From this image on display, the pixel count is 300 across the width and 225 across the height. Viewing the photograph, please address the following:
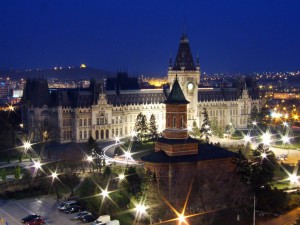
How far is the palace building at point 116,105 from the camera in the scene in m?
68.9

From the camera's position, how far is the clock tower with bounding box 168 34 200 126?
81.2 m

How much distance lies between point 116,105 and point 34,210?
38.2 metres

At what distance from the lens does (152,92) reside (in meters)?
80.9

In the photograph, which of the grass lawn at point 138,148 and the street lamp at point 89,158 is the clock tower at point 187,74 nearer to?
the grass lawn at point 138,148

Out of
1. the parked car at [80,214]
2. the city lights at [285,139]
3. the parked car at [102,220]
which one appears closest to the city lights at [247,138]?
the city lights at [285,139]

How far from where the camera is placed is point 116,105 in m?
74.9

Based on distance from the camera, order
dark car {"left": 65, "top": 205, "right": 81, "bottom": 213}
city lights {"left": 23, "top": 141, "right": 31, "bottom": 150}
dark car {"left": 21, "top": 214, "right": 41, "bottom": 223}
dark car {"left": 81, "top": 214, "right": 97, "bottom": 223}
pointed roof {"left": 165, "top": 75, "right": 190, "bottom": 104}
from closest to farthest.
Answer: dark car {"left": 21, "top": 214, "right": 41, "bottom": 223} < dark car {"left": 81, "top": 214, "right": 97, "bottom": 223} < dark car {"left": 65, "top": 205, "right": 81, "bottom": 213} < pointed roof {"left": 165, "top": 75, "right": 190, "bottom": 104} < city lights {"left": 23, "top": 141, "right": 31, "bottom": 150}

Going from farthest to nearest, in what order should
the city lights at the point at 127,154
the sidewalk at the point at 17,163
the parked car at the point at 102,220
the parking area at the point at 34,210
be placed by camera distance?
the city lights at the point at 127,154, the sidewalk at the point at 17,163, the parking area at the point at 34,210, the parked car at the point at 102,220

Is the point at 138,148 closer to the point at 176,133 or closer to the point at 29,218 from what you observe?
the point at 176,133

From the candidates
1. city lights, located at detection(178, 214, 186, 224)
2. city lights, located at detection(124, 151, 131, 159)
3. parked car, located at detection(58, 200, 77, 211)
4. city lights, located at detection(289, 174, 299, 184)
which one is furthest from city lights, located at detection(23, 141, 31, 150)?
city lights, located at detection(289, 174, 299, 184)

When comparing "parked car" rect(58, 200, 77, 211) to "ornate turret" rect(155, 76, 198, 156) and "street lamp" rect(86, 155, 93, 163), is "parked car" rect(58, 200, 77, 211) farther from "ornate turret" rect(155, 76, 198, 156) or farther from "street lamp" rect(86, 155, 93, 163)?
"street lamp" rect(86, 155, 93, 163)

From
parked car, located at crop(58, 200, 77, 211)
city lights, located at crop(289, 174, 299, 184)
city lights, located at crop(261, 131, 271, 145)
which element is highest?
city lights, located at crop(261, 131, 271, 145)

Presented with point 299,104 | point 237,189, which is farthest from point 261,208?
point 299,104

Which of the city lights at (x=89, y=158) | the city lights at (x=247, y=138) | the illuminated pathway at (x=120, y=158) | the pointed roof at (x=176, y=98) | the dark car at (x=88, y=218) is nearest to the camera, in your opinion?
the dark car at (x=88, y=218)
